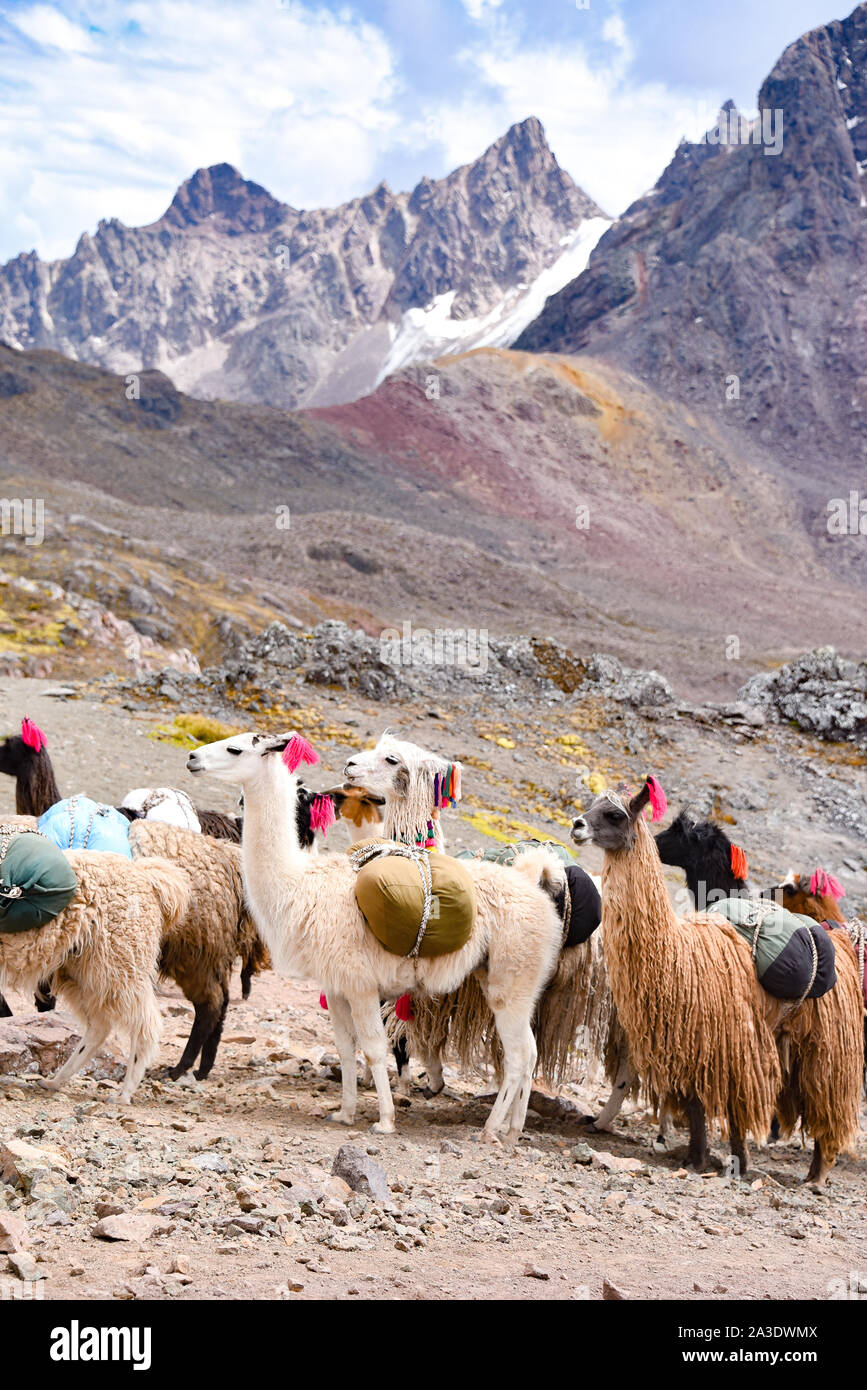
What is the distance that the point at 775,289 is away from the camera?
92.9 m

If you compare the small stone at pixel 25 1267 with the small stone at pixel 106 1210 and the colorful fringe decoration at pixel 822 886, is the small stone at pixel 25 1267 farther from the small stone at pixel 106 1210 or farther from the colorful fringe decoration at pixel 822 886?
the colorful fringe decoration at pixel 822 886

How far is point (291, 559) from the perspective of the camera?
53.2 metres

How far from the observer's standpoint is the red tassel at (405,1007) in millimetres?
6359

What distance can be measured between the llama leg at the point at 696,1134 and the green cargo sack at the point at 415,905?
1.61 meters

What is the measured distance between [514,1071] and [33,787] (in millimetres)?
4190

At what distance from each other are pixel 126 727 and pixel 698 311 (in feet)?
290

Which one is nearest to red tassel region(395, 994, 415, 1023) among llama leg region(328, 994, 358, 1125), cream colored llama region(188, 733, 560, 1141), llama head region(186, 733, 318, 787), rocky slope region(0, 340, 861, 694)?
cream colored llama region(188, 733, 560, 1141)

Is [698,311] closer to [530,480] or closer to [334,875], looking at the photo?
[530,480]

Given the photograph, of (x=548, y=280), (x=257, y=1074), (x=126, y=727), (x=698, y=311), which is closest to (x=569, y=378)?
(x=698, y=311)

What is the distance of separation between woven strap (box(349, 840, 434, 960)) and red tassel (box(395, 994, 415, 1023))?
744mm

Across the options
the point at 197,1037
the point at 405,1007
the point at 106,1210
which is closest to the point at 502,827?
the point at 405,1007

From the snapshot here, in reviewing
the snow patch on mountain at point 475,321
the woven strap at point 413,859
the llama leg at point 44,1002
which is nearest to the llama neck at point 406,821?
the woven strap at point 413,859

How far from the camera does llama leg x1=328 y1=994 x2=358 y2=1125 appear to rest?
5.75 metres
